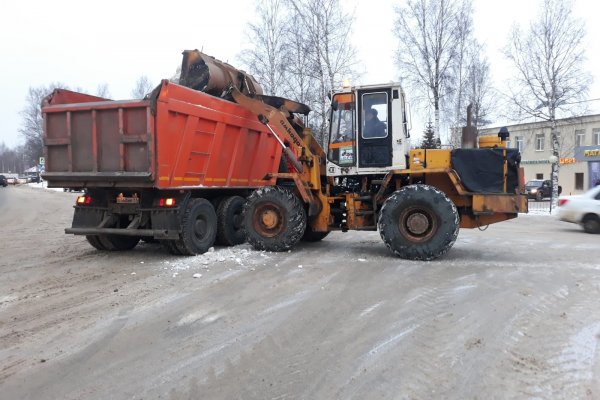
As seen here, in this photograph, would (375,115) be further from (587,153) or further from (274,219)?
(587,153)

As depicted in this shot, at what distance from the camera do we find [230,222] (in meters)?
9.95

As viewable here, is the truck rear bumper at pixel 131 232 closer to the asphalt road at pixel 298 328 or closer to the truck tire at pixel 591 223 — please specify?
the asphalt road at pixel 298 328

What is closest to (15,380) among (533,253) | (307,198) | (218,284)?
(218,284)

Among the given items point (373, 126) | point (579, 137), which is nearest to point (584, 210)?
point (373, 126)

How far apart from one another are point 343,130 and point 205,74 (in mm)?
2897

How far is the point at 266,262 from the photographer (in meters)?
8.02

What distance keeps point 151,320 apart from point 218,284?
156 centimetres

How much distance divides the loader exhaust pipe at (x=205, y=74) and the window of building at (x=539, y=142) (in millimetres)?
Answer: 41609

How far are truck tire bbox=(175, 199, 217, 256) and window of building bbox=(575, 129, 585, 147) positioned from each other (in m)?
40.9

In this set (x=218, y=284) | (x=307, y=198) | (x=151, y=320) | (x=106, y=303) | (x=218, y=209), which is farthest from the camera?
(x=218, y=209)

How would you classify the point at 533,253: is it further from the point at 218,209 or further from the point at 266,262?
the point at 218,209

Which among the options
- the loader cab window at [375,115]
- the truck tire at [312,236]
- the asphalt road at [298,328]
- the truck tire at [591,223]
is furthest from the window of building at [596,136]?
the loader cab window at [375,115]

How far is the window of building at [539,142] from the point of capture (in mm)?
44156

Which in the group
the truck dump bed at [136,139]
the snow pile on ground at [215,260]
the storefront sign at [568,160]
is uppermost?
the storefront sign at [568,160]
